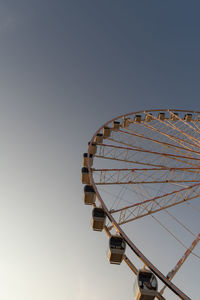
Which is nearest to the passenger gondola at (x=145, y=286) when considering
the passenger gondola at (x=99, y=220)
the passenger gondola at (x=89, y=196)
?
the passenger gondola at (x=99, y=220)

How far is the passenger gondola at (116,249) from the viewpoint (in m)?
6.59

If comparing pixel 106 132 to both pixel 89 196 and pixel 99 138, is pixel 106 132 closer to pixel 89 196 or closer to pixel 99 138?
pixel 99 138

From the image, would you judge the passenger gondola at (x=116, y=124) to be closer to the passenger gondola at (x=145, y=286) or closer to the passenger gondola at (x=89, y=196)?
the passenger gondola at (x=89, y=196)

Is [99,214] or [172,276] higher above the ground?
[99,214]

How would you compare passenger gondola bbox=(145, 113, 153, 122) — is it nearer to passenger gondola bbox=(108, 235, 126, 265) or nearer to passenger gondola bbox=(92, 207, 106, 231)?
passenger gondola bbox=(92, 207, 106, 231)

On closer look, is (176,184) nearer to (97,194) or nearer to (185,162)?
(185,162)

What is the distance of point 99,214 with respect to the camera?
7816 millimetres

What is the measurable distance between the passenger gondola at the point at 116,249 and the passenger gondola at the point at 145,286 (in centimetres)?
103

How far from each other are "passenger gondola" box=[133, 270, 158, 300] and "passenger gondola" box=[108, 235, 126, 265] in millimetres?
1035

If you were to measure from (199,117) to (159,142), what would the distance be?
9477mm

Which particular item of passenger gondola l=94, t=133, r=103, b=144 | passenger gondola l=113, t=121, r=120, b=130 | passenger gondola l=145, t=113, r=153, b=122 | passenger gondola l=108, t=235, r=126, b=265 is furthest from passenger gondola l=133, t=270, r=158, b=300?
passenger gondola l=145, t=113, r=153, b=122

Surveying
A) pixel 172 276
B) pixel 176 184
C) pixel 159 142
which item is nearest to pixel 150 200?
pixel 176 184

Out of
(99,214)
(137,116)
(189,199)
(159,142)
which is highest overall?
(137,116)

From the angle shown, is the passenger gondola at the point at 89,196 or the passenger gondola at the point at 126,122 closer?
the passenger gondola at the point at 89,196
